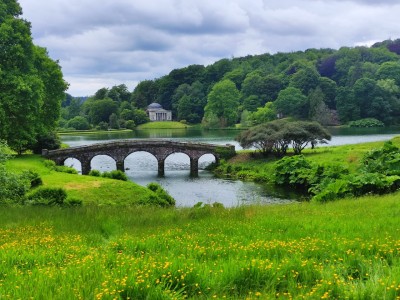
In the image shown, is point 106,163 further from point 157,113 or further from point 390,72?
point 390,72

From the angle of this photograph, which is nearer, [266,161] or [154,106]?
[266,161]

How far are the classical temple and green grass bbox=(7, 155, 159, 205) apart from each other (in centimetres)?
14247

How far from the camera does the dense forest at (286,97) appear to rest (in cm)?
13625

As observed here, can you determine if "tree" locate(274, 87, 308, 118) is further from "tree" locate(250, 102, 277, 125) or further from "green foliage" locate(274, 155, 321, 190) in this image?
"green foliage" locate(274, 155, 321, 190)

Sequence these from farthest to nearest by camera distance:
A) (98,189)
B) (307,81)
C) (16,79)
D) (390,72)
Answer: (390,72) → (307,81) → (16,79) → (98,189)

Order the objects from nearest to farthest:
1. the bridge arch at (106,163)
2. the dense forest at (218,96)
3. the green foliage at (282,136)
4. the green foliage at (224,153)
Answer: the dense forest at (218,96), the green foliage at (282,136), the green foliage at (224,153), the bridge arch at (106,163)

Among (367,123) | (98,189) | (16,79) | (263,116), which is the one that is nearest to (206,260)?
(98,189)

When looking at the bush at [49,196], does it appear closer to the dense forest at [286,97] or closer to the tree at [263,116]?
the tree at [263,116]

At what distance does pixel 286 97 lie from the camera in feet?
459

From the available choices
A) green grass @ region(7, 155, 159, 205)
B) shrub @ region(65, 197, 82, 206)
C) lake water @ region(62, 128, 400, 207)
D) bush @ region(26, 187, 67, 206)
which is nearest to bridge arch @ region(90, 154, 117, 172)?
lake water @ region(62, 128, 400, 207)

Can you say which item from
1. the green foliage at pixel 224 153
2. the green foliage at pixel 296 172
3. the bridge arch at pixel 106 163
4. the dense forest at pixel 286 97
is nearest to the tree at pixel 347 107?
the dense forest at pixel 286 97

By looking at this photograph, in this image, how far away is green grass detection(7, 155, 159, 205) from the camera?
1288 inches

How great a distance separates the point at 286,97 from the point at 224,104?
70.6 feet

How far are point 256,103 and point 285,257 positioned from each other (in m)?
150
